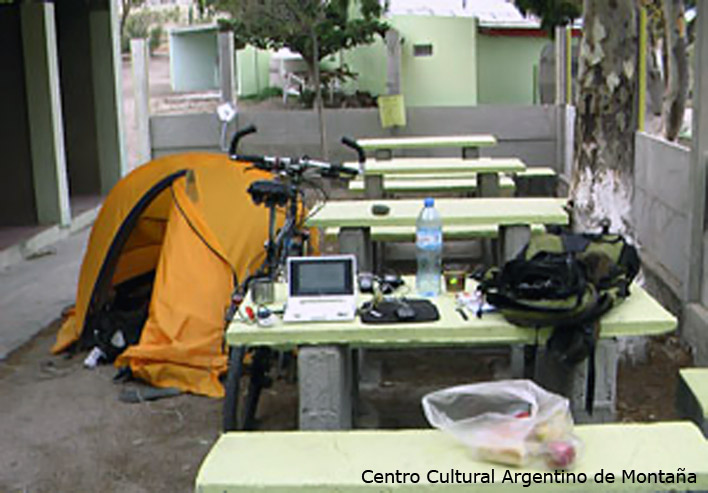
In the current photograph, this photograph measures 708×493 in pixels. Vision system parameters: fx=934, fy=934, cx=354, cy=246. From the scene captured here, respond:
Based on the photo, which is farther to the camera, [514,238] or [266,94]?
[266,94]

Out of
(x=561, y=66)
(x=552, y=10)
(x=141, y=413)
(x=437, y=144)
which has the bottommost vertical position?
(x=141, y=413)

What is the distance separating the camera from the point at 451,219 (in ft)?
17.8

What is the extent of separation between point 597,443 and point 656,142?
4.44 meters

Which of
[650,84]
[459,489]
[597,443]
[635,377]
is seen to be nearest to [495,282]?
[597,443]

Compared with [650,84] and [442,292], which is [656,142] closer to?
[442,292]

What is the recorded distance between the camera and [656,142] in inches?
269

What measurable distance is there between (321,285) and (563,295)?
1.00 metres

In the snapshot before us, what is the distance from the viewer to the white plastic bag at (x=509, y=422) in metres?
2.71

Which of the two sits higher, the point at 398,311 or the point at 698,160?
the point at 698,160

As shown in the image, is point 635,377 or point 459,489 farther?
point 635,377

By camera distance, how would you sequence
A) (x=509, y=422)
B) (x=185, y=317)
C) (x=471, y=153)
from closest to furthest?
(x=509, y=422) → (x=185, y=317) → (x=471, y=153)

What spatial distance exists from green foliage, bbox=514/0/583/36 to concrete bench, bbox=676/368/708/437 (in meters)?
12.9

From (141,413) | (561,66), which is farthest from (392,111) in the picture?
(141,413)

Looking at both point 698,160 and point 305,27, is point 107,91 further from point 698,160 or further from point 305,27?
point 698,160
